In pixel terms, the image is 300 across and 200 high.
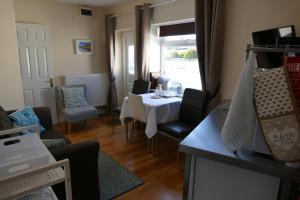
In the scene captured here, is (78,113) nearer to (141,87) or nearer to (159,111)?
(141,87)

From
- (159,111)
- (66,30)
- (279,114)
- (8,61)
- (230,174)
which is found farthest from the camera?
(66,30)

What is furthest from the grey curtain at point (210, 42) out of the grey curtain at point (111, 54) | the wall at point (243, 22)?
the grey curtain at point (111, 54)

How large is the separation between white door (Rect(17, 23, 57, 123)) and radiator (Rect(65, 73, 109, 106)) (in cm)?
43

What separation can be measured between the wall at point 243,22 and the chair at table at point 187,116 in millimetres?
337

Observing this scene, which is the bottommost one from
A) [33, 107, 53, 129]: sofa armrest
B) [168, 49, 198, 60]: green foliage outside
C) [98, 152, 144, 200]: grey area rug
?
[98, 152, 144, 200]: grey area rug

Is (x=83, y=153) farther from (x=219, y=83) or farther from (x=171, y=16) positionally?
(x=171, y=16)

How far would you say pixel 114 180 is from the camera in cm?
236

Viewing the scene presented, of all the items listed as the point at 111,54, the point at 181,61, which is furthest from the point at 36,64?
the point at 181,61

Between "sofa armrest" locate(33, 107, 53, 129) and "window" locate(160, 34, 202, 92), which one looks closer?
"sofa armrest" locate(33, 107, 53, 129)

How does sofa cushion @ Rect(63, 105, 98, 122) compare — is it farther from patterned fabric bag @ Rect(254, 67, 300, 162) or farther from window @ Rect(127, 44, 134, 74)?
patterned fabric bag @ Rect(254, 67, 300, 162)

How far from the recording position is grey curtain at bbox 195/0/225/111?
257 cm

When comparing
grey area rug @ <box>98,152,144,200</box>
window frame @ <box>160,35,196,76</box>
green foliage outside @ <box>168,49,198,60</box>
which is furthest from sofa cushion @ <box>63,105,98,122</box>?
Result: green foliage outside @ <box>168,49,198,60</box>

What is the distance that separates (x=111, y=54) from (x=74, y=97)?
129 cm

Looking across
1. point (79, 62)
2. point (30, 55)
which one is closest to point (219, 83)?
point (79, 62)
